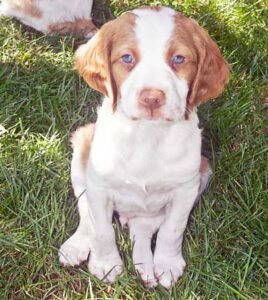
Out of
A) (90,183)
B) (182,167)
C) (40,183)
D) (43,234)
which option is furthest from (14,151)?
(182,167)

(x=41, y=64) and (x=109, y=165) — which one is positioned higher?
(x=109, y=165)

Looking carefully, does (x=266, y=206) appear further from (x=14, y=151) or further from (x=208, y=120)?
(x=14, y=151)

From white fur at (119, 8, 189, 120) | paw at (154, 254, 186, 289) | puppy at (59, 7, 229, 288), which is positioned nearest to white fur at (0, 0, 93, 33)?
puppy at (59, 7, 229, 288)

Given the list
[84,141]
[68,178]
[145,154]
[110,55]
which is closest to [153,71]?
[110,55]

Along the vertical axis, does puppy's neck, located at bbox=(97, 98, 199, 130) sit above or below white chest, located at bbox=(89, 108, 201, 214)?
above

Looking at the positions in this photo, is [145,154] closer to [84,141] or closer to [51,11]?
[84,141]

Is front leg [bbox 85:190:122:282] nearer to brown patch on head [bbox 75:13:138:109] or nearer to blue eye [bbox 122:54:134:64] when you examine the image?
brown patch on head [bbox 75:13:138:109]
